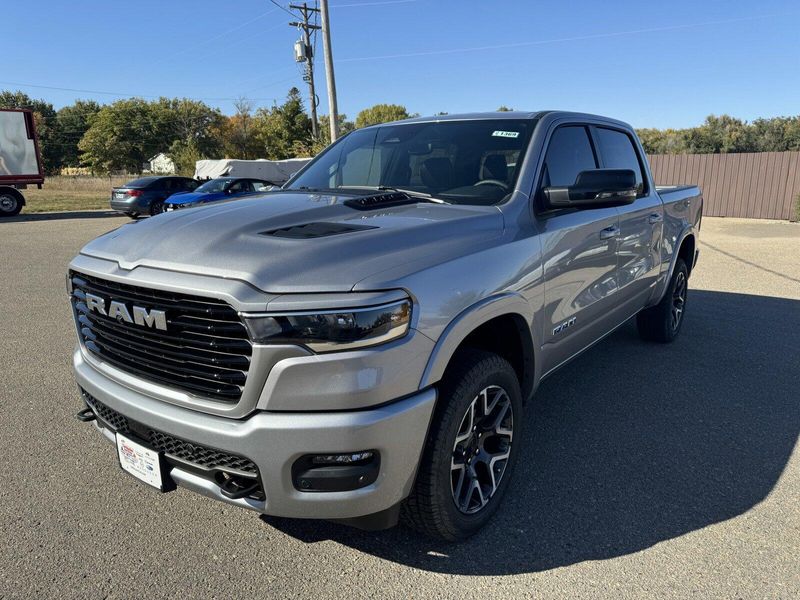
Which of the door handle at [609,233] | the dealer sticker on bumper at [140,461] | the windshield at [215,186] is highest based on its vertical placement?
the door handle at [609,233]

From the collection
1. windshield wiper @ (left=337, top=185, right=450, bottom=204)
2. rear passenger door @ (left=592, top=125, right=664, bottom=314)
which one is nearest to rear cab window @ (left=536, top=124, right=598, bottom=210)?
rear passenger door @ (left=592, top=125, right=664, bottom=314)

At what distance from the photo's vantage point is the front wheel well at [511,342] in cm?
278

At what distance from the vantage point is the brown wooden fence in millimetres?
18922

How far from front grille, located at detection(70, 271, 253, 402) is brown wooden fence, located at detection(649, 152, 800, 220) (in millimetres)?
20845

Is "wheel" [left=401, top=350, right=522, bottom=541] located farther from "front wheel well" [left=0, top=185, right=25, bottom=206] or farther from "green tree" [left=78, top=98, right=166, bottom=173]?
"green tree" [left=78, top=98, right=166, bottom=173]

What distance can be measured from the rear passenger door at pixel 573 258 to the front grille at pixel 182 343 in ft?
5.41

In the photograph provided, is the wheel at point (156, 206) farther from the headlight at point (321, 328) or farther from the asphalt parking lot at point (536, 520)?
the headlight at point (321, 328)

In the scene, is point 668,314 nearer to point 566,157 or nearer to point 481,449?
point 566,157

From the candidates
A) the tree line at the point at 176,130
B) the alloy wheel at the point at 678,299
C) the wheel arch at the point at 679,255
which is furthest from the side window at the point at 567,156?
the tree line at the point at 176,130

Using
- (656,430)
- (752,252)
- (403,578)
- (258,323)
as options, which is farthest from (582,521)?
(752,252)

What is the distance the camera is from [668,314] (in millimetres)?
5465

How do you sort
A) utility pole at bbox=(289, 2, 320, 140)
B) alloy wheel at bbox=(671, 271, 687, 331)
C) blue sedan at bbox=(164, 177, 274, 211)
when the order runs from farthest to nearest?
utility pole at bbox=(289, 2, 320, 140) → blue sedan at bbox=(164, 177, 274, 211) → alloy wheel at bbox=(671, 271, 687, 331)

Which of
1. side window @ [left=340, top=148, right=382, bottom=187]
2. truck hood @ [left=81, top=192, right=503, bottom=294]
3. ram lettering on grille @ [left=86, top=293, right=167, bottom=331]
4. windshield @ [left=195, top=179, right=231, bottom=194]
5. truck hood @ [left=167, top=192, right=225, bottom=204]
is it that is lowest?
truck hood @ [left=167, top=192, right=225, bottom=204]

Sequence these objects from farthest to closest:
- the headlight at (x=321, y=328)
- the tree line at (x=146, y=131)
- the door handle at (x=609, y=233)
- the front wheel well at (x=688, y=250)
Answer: the tree line at (x=146, y=131) → the front wheel well at (x=688, y=250) → the door handle at (x=609, y=233) → the headlight at (x=321, y=328)
